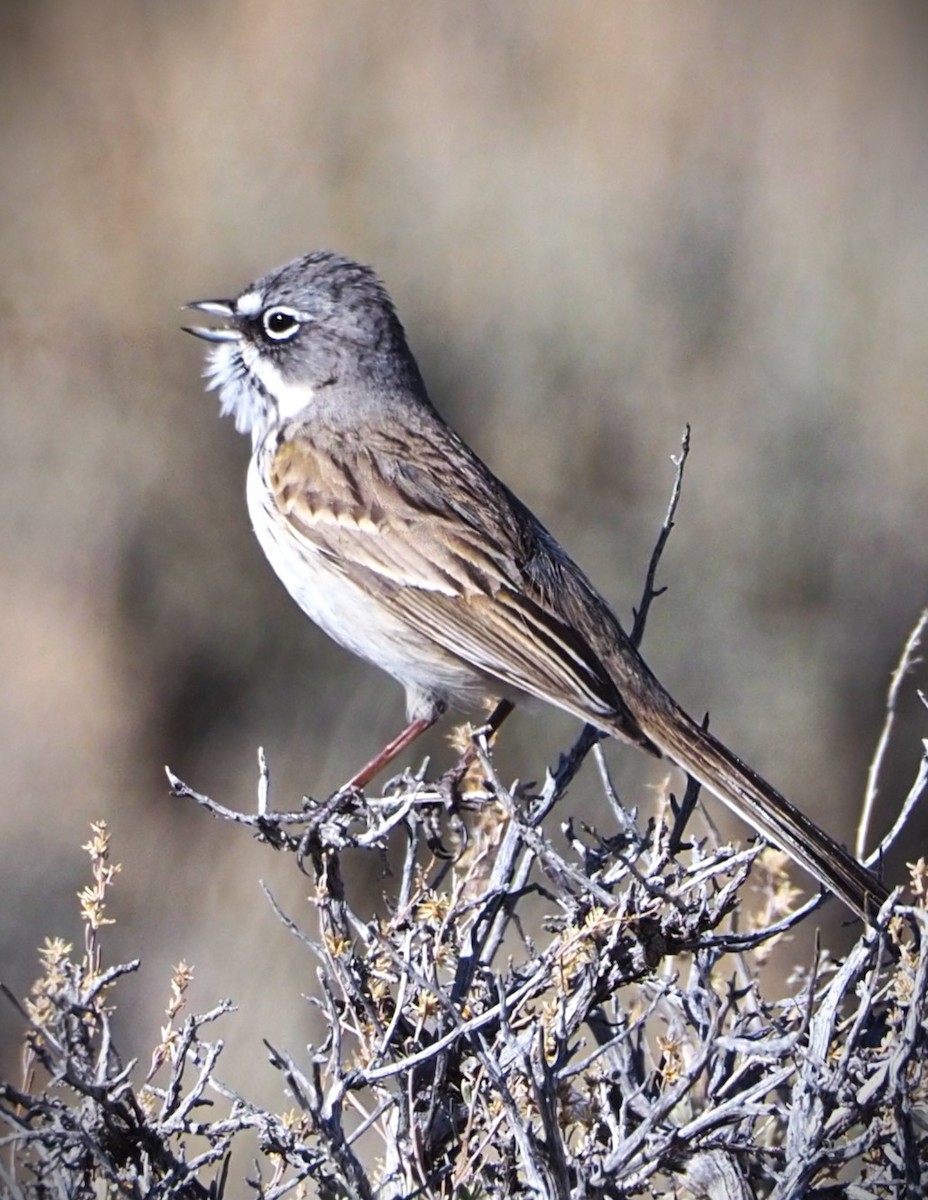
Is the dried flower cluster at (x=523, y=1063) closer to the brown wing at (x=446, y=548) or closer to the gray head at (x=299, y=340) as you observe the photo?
the brown wing at (x=446, y=548)

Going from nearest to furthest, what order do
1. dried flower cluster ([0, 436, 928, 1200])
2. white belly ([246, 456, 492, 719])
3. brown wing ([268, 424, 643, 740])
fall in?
dried flower cluster ([0, 436, 928, 1200]), brown wing ([268, 424, 643, 740]), white belly ([246, 456, 492, 719])

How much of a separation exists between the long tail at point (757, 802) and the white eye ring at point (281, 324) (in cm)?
159

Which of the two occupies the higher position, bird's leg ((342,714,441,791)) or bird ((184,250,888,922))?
bird ((184,250,888,922))

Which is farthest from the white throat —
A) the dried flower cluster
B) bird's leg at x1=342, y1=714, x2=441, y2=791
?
the dried flower cluster

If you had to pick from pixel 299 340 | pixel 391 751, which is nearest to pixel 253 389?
pixel 299 340

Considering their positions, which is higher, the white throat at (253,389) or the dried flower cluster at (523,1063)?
the white throat at (253,389)

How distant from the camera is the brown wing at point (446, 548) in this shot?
12.8 feet

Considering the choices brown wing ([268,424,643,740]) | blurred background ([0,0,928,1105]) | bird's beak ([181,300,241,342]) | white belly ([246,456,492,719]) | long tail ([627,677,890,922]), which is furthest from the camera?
blurred background ([0,0,928,1105])

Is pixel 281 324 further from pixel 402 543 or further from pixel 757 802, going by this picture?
pixel 757 802

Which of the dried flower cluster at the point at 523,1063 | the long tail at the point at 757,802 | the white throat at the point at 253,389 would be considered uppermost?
the white throat at the point at 253,389

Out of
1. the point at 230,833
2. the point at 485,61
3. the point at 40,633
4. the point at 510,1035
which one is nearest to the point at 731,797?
the point at 510,1035

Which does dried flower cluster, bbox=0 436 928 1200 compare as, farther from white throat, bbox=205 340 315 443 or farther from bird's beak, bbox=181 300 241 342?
bird's beak, bbox=181 300 241 342

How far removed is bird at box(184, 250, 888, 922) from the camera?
12.4 feet

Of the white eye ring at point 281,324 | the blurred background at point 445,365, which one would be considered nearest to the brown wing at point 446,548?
the white eye ring at point 281,324
